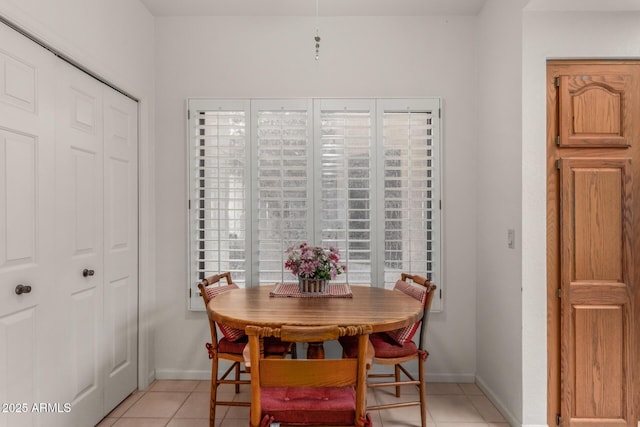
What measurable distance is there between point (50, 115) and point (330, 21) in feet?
6.74

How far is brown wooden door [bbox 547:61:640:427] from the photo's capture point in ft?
7.35

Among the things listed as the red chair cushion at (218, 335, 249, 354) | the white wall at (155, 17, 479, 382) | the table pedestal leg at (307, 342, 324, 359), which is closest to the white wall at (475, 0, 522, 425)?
the white wall at (155, 17, 479, 382)

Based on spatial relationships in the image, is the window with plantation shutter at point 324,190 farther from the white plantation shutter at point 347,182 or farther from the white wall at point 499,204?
the white wall at point 499,204

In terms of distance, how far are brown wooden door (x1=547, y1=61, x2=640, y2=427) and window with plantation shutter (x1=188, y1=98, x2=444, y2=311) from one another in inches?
34.3

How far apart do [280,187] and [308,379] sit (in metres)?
1.73

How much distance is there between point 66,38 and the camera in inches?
79.9

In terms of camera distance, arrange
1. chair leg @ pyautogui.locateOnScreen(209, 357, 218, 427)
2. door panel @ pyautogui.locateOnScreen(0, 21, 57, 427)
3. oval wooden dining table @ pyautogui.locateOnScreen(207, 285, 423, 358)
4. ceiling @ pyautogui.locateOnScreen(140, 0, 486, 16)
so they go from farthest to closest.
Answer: ceiling @ pyautogui.locateOnScreen(140, 0, 486, 16) < chair leg @ pyautogui.locateOnScreen(209, 357, 218, 427) < oval wooden dining table @ pyautogui.locateOnScreen(207, 285, 423, 358) < door panel @ pyautogui.locateOnScreen(0, 21, 57, 427)

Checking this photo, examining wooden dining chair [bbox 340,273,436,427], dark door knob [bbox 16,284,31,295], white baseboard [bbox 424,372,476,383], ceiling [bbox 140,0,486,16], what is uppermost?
ceiling [bbox 140,0,486,16]

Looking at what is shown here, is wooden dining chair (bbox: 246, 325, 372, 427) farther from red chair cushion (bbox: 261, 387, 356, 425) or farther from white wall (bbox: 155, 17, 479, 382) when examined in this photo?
white wall (bbox: 155, 17, 479, 382)

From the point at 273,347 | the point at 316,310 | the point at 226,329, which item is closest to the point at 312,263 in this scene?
the point at 316,310

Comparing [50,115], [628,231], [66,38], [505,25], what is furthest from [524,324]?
[66,38]

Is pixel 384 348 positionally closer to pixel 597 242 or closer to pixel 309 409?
pixel 309 409

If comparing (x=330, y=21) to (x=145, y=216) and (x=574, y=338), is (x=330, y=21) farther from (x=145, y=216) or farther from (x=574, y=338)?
(x=574, y=338)

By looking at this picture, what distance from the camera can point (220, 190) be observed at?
116 inches
